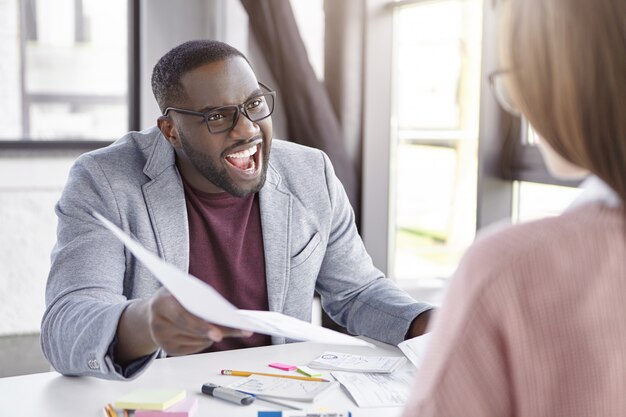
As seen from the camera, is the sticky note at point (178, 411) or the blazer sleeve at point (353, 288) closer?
the sticky note at point (178, 411)

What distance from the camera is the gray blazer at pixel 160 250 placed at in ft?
4.89

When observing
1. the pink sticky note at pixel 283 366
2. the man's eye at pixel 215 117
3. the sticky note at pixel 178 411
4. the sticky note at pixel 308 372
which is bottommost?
the pink sticky note at pixel 283 366

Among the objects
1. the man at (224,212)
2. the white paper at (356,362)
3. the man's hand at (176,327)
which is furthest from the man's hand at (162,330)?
the white paper at (356,362)

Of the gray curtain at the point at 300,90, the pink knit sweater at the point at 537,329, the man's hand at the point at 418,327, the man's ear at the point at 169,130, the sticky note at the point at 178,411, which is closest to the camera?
the pink knit sweater at the point at 537,329

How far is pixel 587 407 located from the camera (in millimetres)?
676

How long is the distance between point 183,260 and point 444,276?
2.39 metres

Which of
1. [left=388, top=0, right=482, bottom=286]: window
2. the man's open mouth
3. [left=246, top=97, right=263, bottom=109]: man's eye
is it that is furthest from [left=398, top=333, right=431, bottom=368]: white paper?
[left=388, top=0, right=482, bottom=286]: window

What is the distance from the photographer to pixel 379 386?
142 centimetres

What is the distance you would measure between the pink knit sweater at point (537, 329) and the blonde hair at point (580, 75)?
0.07 metres

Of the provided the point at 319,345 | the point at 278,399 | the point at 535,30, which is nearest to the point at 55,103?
the point at 319,345

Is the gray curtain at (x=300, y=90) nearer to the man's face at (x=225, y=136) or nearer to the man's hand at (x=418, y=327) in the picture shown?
the man's face at (x=225, y=136)

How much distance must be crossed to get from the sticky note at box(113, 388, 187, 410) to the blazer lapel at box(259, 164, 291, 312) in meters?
0.63

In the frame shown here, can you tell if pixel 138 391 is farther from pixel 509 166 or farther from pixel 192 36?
pixel 192 36

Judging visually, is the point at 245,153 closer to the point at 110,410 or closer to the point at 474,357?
the point at 110,410
